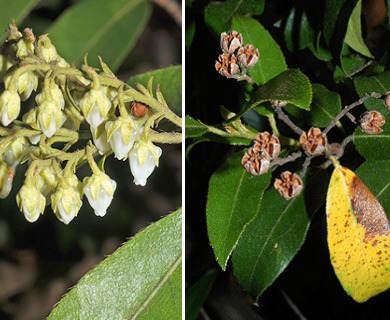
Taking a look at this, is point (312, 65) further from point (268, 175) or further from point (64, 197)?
point (64, 197)

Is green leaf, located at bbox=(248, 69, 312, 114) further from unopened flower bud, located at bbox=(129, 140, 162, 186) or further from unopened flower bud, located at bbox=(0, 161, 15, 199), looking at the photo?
unopened flower bud, located at bbox=(0, 161, 15, 199)

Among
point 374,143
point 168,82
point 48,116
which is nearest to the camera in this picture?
point 48,116

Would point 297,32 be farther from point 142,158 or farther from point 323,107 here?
point 142,158

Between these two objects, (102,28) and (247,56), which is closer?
(247,56)

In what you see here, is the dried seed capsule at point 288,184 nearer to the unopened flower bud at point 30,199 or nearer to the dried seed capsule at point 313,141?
the dried seed capsule at point 313,141

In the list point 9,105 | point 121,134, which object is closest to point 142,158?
point 121,134

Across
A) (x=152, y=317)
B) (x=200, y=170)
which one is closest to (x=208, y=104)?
(x=200, y=170)
